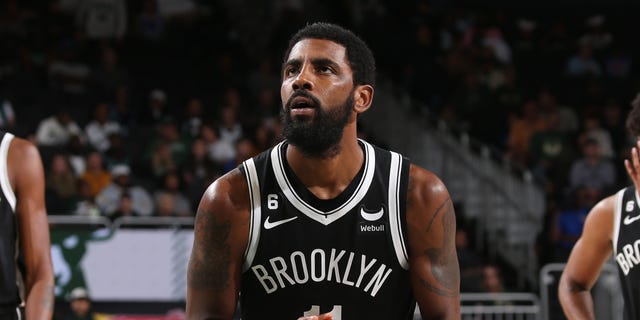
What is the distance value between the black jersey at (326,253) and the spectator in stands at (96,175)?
7.59 m

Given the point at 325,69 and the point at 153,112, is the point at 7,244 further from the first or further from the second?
the point at 153,112

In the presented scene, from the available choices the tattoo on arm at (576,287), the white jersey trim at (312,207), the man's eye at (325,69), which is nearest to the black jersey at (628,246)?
the tattoo on arm at (576,287)

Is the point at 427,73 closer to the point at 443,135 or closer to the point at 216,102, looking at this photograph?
the point at 443,135

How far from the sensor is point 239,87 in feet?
46.6

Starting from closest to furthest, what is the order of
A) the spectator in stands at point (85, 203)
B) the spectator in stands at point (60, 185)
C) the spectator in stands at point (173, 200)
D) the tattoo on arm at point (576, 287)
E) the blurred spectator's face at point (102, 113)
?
the tattoo on arm at point (576, 287), the spectator in stands at point (85, 203), the spectator in stands at point (60, 185), the spectator in stands at point (173, 200), the blurred spectator's face at point (102, 113)

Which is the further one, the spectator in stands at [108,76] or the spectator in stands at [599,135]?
the spectator in stands at [108,76]

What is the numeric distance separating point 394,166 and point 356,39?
1.59 ft

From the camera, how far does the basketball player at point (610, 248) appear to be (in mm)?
4680

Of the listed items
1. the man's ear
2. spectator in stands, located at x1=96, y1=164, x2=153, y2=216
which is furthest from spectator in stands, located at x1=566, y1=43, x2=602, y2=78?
the man's ear

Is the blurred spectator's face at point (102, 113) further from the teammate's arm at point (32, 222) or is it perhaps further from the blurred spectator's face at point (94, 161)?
the teammate's arm at point (32, 222)

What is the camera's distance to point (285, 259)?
12.5 ft

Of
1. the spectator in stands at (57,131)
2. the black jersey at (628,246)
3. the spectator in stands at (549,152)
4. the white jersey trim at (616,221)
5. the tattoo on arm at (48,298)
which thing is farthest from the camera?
the spectator in stands at (549,152)

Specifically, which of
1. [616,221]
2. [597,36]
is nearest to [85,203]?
[616,221]

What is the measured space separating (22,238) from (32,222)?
3.3 inches
